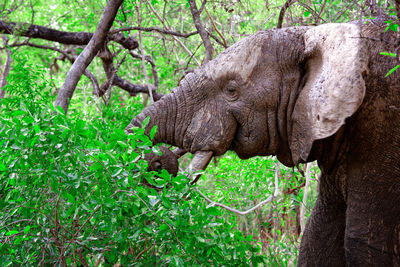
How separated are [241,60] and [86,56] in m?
2.03

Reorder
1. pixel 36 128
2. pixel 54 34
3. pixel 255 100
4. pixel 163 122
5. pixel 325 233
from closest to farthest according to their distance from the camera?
pixel 36 128
pixel 255 100
pixel 163 122
pixel 325 233
pixel 54 34

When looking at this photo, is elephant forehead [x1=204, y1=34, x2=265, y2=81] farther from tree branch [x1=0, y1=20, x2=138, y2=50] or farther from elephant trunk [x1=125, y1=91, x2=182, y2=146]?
tree branch [x1=0, y1=20, x2=138, y2=50]

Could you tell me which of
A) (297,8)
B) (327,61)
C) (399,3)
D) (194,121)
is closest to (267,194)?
(297,8)

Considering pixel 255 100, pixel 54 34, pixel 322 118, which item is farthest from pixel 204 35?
pixel 54 34

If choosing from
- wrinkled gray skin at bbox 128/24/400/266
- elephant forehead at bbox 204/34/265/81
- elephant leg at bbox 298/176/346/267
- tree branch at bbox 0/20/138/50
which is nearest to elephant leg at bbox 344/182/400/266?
wrinkled gray skin at bbox 128/24/400/266

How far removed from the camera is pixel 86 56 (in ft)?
14.9

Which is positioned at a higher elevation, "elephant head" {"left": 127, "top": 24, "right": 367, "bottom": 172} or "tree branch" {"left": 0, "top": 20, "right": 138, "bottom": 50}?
"tree branch" {"left": 0, "top": 20, "right": 138, "bottom": 50}

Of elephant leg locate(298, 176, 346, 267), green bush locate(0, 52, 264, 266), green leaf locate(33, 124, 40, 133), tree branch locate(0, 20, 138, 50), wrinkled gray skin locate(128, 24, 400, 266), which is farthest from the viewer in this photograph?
tree branch locate(0, 20, 138, 50)

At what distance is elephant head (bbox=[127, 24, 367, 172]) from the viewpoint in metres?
2.75

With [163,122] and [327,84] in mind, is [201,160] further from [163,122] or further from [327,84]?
[327,84]

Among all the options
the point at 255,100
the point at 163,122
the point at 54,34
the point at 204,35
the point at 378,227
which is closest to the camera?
the point at 378,227

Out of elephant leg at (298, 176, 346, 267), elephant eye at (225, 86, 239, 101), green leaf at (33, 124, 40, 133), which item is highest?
elephant eye at (225, 86, 239, 101)

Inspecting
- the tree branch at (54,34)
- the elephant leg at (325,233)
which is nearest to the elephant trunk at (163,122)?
the elephant leg at (325,233)

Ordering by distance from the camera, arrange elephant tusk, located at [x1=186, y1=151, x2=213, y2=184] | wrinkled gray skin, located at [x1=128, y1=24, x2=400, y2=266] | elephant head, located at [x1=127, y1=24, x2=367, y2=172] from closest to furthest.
A: wrinkled gray skin, located at [x1=128, y1=24, x2=400, y2=266] < elephant head, located at [x1=127, y1=24, x2=367, y2=172] < elephant tusk, located at [x1=186, y1=151, x2=213, y2=184]
